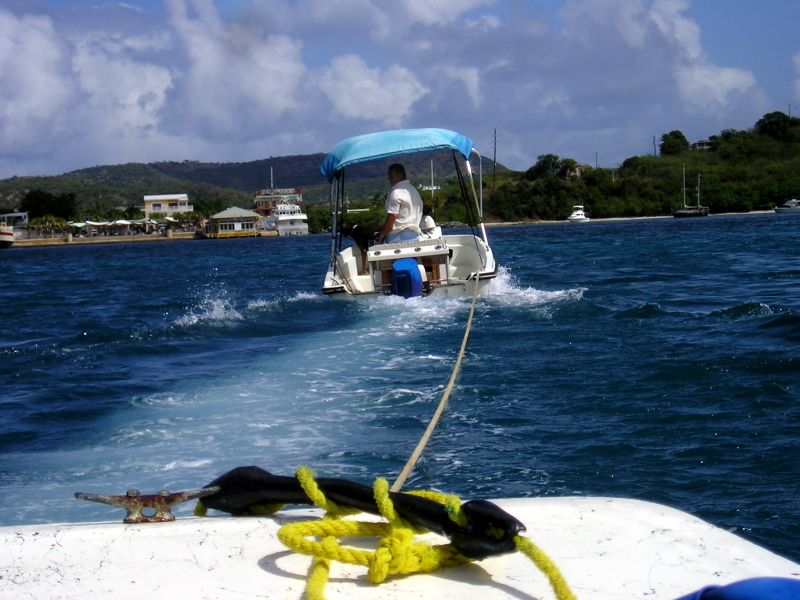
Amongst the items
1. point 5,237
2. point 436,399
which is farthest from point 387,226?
point 5,237

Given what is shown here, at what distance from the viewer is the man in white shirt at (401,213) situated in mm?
10852

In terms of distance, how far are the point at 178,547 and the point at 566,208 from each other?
81.7 metres

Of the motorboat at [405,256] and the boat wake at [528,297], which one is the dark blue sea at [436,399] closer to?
the boat wake at [528,297]

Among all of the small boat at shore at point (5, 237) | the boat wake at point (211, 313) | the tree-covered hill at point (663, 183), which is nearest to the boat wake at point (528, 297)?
the boat wake at point (211, 313)

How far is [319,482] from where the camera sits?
2.16m

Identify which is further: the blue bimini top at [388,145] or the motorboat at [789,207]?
the motorboat at [789,207]

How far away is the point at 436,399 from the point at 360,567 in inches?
148

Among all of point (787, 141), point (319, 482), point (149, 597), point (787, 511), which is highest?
point (787, 141)

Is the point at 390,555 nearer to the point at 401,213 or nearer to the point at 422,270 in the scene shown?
the point at 422,270

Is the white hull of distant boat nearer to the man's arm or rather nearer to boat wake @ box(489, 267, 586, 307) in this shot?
boat wake @ box(489, 267, 586, 307)

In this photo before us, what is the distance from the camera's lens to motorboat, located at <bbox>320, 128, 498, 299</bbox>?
1052 centimetres

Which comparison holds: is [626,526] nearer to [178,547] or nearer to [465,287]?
[178,547]

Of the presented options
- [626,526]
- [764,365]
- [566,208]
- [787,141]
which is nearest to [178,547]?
[626,526]

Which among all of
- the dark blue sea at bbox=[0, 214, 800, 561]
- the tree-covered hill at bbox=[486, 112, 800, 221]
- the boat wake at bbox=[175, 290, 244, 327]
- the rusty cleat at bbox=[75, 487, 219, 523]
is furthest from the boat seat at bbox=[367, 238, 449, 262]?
the tree-covered hill at bbox=[486, 112, 800, 221]
